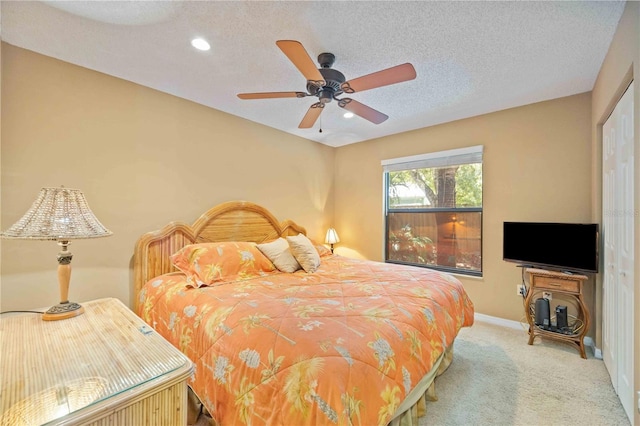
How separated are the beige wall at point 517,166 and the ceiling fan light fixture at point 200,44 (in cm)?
299

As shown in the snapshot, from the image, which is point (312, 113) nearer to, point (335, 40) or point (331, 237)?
point (335, 40)

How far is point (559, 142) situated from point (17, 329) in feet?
15.2

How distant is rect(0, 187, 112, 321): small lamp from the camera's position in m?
1.39

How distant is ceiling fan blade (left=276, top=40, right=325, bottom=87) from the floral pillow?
5.54 ft

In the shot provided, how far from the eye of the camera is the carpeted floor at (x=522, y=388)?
1.79m

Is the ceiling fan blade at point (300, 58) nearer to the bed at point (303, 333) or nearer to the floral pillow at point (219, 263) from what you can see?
the bed at point (303, 333)

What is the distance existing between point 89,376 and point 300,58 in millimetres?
1839

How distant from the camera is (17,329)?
52.8 inches

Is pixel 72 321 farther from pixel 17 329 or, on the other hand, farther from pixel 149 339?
pixel 149 339

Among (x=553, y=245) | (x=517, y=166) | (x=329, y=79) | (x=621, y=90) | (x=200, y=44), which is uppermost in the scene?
(x=200, y=44)

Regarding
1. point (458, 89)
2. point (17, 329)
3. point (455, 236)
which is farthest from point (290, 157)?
point (17, 329)

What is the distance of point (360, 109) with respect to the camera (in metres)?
2.38

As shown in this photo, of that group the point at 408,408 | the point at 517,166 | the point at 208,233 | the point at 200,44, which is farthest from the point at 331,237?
the point at 200,44

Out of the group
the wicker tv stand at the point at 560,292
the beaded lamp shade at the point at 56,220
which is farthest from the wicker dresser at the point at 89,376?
the wicker tv stand at the point at 560,292
